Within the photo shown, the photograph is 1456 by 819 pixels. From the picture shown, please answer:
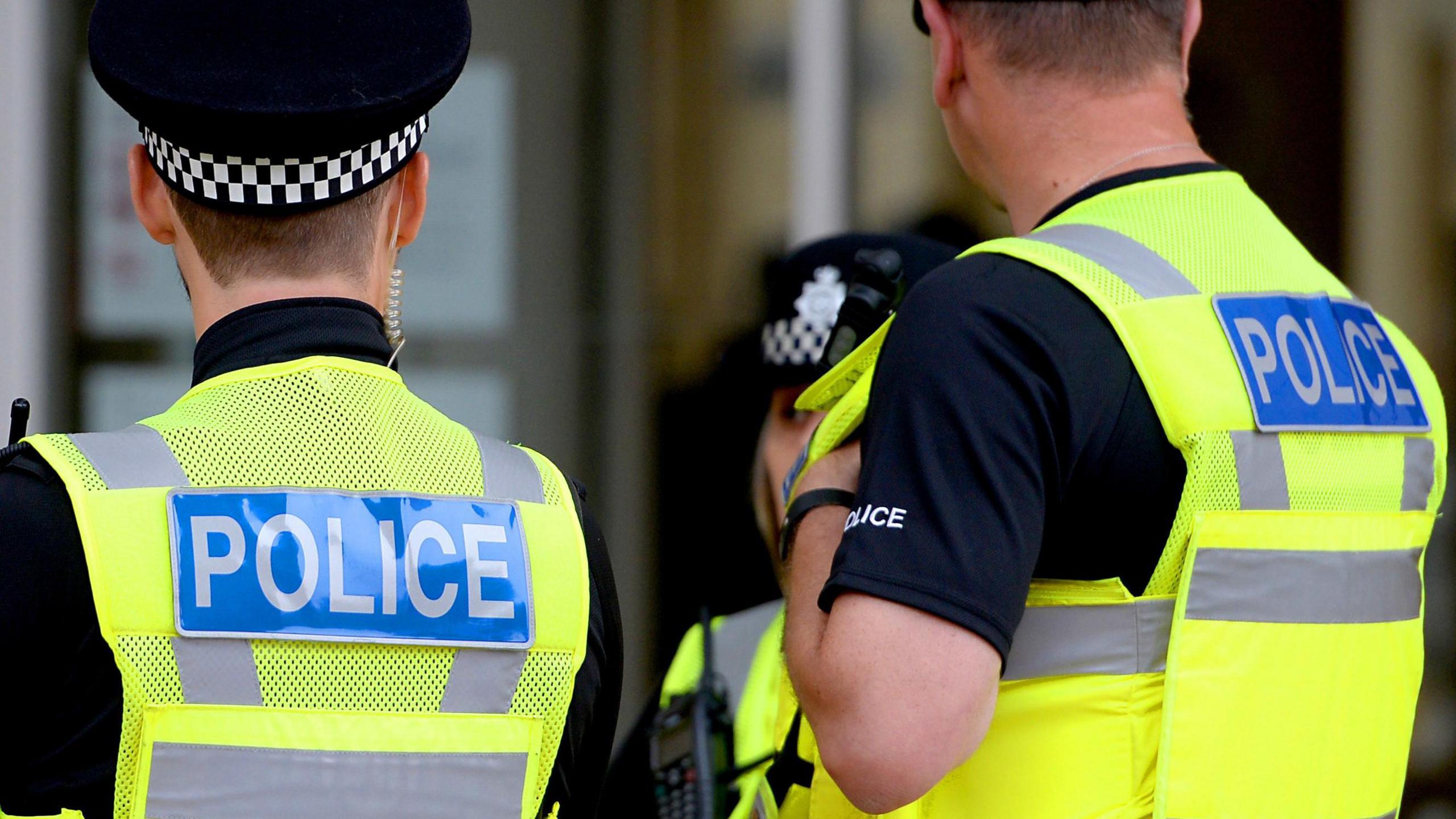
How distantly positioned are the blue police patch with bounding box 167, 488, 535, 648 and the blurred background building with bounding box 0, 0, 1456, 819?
3211 mm

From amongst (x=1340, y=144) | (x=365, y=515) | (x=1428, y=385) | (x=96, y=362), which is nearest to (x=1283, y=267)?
(x=1428, y=385)

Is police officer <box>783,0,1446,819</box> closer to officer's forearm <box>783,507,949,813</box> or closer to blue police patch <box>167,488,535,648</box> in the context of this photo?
officer's forearm <box>783,507,949,813</box>

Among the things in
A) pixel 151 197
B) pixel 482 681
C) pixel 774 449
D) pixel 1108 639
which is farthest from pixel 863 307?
pixel 774 449

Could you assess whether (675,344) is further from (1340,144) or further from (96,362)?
(1340,144)

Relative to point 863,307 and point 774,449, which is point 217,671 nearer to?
point 863,307

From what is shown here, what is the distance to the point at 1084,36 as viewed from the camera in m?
1.67

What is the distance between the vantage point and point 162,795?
1.29 metres

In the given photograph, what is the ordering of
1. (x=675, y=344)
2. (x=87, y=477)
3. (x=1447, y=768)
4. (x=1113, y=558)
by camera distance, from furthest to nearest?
(x=675, y=344), (x=1447, y=768), (x=1113, y=558), (x=87, y=477)

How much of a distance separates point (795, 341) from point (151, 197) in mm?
1245

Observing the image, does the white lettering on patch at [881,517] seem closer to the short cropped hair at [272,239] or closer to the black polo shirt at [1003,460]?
the black polo shirt at [1003,460]

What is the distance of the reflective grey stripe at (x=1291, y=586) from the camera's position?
1.51m

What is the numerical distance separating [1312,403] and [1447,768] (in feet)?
11.6

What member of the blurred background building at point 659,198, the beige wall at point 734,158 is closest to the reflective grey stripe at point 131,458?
the blurred background building at point 659,198

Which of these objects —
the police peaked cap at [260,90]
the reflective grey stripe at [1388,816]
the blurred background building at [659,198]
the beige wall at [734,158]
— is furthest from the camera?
the beige wall at [734,158]
